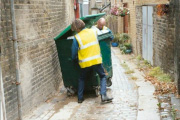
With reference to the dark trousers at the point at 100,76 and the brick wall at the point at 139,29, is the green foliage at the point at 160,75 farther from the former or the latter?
the brick wall at the point at 139,29

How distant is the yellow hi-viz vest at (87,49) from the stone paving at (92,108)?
0.89 m

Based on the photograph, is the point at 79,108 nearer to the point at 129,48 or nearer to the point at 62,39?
the point at 62,39

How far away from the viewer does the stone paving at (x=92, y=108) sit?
5.99 metres

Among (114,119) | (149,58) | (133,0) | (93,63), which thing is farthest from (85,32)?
(133,0)

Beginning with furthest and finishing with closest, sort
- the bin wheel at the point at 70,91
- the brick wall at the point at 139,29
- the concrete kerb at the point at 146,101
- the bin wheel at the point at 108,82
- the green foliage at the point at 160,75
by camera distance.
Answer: the brick wall at the point at 139,29 < the green foliage at the point at 160,75 < the bin wheel at the point at 108,82 < the bin wheel at the point at 70,91 < the concrete kerb at the point at 146,101

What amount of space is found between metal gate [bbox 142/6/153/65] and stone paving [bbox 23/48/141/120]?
3.16 metres

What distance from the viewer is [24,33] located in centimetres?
608

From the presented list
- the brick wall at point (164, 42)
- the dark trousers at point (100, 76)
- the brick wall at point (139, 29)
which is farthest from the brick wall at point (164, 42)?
the brick wall at point (139, 29)

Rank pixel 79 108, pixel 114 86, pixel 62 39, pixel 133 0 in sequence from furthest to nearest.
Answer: pixel 133 0 → pixel 114 86 → pixel 62 39 → pixel 79 108

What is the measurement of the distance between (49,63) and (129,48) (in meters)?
8.34

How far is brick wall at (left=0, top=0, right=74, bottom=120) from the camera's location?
5.32m

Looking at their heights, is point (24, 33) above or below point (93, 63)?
above

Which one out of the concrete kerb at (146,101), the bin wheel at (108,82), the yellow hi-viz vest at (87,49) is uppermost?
the yellow hi-viz vest at (87,49)

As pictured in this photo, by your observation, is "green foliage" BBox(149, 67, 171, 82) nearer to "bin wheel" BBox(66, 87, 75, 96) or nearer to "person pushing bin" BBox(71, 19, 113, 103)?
"person pushing bin" BBox(71, 19, 113, 103)
